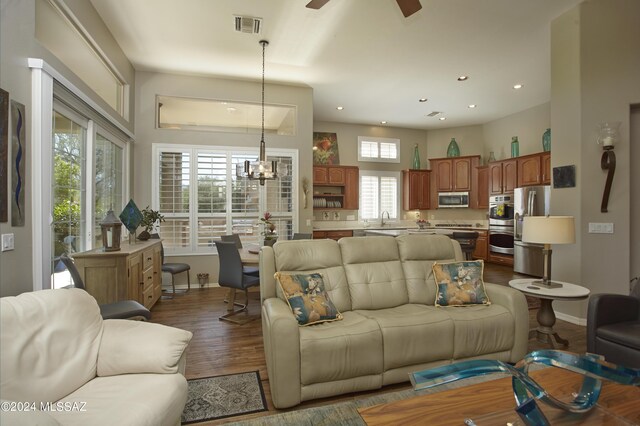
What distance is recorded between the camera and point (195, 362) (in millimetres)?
2730

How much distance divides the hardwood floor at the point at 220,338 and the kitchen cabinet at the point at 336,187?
349cm

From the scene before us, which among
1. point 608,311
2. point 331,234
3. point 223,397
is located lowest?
point 223,397

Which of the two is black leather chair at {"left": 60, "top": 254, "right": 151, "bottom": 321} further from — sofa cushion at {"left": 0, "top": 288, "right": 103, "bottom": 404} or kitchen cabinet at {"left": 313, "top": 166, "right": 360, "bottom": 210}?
kitchen cabinet at {"left": 313, "top": 166, "right": 360, "bottom": 210}

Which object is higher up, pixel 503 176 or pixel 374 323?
pixel 503 176

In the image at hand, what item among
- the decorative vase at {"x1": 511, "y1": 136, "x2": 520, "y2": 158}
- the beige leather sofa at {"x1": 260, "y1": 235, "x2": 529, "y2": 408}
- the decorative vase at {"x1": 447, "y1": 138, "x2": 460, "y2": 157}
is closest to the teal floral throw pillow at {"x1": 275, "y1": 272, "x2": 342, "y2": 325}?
the beige leather sofa at {"x1": 260, "y1": 235, "x2": 529, "y2": 408}

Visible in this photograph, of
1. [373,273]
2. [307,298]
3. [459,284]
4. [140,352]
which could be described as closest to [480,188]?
[459,284]

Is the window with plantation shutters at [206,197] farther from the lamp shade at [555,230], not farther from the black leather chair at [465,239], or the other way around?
the lamp shade at [555,230]

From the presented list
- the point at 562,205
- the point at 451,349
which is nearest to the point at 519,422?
the point at 451,349

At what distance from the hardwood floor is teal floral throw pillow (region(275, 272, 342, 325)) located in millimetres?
551

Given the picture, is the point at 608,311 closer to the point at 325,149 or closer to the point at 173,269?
the point at 173,269

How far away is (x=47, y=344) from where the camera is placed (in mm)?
1464

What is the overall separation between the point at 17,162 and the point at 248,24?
2810 mm

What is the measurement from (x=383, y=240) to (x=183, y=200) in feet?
12.2

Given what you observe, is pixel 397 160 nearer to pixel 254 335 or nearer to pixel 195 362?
pixel 254 335
